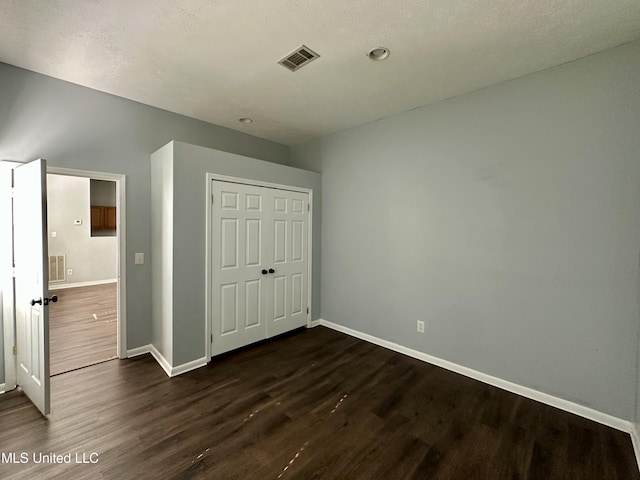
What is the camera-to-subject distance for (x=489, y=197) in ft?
8.58

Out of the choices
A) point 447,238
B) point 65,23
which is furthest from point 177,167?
point 447,238

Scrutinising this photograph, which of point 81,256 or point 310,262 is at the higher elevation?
point 310,262

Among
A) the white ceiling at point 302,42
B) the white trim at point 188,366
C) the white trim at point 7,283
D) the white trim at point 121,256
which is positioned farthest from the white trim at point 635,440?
the white trim at point 7,283

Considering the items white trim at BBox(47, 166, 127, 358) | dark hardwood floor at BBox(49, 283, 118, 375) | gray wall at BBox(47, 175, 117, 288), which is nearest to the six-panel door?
white trim at BBox(47, 166, 127, 358)

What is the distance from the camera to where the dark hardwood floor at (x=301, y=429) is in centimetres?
167

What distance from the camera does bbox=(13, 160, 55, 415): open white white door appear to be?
206 centimetres

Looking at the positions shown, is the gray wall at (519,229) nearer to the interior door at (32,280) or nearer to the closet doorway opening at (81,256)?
the interior door at (32,280)

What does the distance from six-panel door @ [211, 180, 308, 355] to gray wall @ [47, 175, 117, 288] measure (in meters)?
5.71

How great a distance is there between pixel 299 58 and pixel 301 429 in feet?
9.65

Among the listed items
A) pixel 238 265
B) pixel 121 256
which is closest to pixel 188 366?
pixel 238 265

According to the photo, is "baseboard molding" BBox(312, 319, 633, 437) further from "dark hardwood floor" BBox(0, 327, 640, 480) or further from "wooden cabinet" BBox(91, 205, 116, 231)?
"wooden cabinet" BBox(91, 205, 116, 231)

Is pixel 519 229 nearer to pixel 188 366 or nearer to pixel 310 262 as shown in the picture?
pixel 310 262

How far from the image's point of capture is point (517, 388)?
2.46m

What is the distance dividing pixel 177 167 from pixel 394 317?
9.72ft
